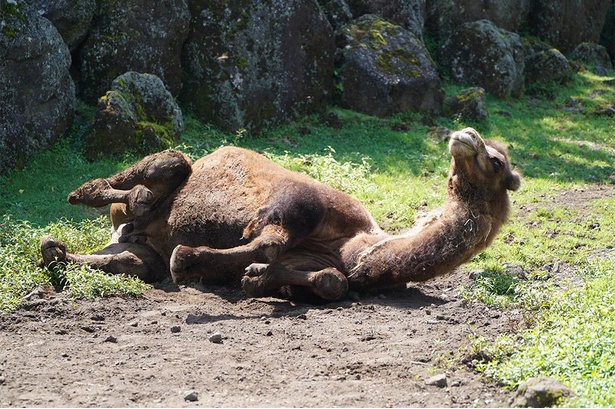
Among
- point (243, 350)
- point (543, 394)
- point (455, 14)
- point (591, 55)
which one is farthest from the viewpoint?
point (591, 55)

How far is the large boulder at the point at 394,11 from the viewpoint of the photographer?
737 inches

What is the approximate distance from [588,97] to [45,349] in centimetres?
1545

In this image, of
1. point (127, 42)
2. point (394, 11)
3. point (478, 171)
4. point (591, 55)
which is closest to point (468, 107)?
point (394, 11)

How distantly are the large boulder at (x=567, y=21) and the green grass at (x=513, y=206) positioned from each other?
3.37 meters

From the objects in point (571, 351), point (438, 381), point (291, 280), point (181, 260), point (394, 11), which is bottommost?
point (291, 280)

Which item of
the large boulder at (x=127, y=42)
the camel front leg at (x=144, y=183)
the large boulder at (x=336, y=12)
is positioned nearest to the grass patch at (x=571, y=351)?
the camel front leg at (x=144, y=183)

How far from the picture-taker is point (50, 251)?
8695mm

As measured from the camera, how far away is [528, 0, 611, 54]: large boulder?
22953mm

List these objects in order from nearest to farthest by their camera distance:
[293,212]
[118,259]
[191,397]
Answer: [191,397], [293,212], [118,259]

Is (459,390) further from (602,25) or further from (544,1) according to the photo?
(602,25)

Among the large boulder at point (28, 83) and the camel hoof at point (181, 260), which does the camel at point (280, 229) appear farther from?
the large boulder at point (28, 83)

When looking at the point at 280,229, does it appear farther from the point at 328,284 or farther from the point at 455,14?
the point at 455,14

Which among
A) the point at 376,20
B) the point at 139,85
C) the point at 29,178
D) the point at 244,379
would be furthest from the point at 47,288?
the point at 376,20

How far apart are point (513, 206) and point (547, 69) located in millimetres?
9524
